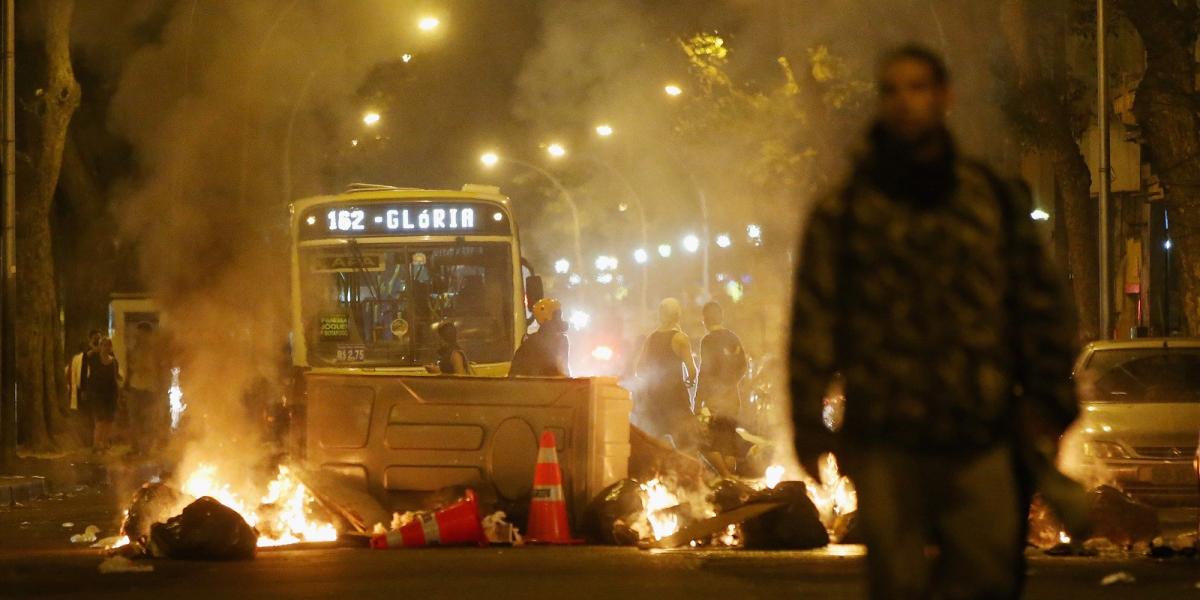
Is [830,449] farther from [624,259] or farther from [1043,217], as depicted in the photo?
[624,259]

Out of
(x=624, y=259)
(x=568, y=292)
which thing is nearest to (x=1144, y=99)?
(x=568, y=292)

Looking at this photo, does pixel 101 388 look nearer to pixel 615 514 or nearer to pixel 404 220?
pixel 404 220

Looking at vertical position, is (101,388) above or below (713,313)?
below

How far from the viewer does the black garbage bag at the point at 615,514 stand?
32.9 feet

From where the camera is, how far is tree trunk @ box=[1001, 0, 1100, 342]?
808 inches

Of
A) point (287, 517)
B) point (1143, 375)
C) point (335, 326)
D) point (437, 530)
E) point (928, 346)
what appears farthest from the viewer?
point (335, 326)

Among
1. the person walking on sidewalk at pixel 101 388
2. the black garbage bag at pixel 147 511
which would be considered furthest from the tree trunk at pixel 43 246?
the black garbage bag at pixel 147 511

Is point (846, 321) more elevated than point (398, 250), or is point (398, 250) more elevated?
point (398, 250)

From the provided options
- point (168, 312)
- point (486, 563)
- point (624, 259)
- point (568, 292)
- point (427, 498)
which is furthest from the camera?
point (624, 259)

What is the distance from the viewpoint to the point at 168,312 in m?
17.5

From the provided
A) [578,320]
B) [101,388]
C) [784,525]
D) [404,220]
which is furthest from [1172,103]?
[578,320]

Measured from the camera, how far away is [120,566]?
889 cm

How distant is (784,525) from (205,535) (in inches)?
124

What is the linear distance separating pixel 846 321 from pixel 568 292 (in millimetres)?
51828
